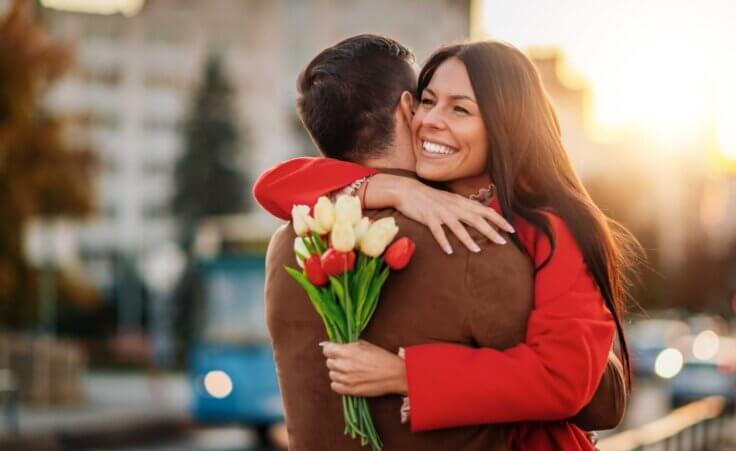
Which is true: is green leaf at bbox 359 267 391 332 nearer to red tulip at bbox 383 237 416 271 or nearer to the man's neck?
red tulip at bbox 383 237 416 271

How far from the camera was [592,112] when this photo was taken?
132000 mm

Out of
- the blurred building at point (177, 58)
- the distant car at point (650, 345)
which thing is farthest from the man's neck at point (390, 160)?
the blurred building at point (177, 58)

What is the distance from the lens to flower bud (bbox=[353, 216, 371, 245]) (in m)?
2.90

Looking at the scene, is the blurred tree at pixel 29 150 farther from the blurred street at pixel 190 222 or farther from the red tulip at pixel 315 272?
the red tulip at pixel 315 272

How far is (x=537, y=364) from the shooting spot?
2.78 metres

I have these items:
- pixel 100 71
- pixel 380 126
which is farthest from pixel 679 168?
pixel 380 126

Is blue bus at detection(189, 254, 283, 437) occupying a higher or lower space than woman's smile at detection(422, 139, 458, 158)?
lower

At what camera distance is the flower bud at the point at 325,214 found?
2963 mm

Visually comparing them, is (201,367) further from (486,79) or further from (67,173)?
(486,79)

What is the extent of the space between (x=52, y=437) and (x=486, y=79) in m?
17.7

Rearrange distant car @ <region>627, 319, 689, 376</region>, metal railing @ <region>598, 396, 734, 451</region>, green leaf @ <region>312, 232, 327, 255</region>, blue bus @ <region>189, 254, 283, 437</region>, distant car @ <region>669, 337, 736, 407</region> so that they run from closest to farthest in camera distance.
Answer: green leaf @ <region>312, 232, 327, 255</region> < metal railing @ <region>598, 396, 734, 451</region> < blue bus @ <region>189, 254, 283, 437</region> < distant car @ <region>669, 337, 736, 407</region> < distant car @ <region>627, 319, 689, 376</region>

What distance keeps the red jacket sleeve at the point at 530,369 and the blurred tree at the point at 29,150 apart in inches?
823

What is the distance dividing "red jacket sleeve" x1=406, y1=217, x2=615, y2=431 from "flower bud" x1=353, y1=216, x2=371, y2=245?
264mm

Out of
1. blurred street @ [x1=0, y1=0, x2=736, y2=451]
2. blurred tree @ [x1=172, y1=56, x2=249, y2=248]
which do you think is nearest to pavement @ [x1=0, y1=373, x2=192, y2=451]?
blurred street @ [x1=0, y1=0, x2=736, y2=451]
